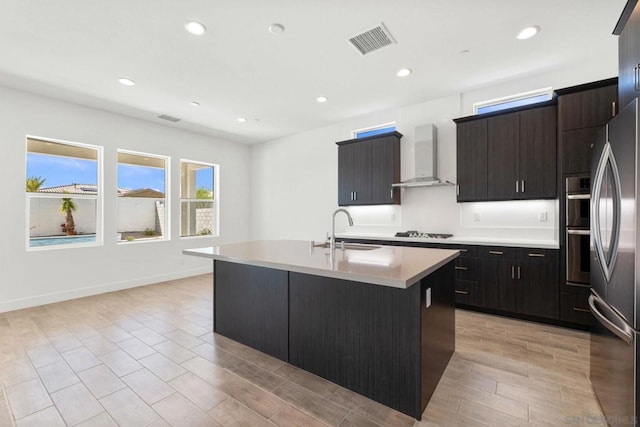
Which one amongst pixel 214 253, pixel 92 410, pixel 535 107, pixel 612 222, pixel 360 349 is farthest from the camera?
pixel 535 107

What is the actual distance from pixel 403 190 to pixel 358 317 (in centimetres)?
314

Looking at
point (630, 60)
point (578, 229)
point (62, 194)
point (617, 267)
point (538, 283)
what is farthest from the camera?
point (62, 194)

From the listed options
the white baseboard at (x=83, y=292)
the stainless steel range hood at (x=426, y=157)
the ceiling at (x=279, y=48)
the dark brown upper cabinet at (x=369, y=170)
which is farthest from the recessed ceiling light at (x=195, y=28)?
the white baseboard at (x=83, y=292)

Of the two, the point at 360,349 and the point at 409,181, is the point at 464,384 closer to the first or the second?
the point at 360,349

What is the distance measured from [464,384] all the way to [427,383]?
458 millimetres

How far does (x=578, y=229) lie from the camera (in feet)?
9.61

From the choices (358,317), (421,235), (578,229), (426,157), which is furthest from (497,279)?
(358,317)

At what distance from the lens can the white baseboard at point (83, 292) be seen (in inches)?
150

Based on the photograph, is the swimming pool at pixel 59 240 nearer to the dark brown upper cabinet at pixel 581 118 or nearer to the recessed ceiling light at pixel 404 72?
the recessed ceiling light at pixel 404 72

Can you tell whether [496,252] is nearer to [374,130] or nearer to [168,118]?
[374,130]

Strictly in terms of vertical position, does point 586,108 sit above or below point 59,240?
above

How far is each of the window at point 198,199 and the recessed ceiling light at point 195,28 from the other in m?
3.62

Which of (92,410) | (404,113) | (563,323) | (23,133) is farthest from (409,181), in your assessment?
(23,133)

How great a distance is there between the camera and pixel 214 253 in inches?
99.2
